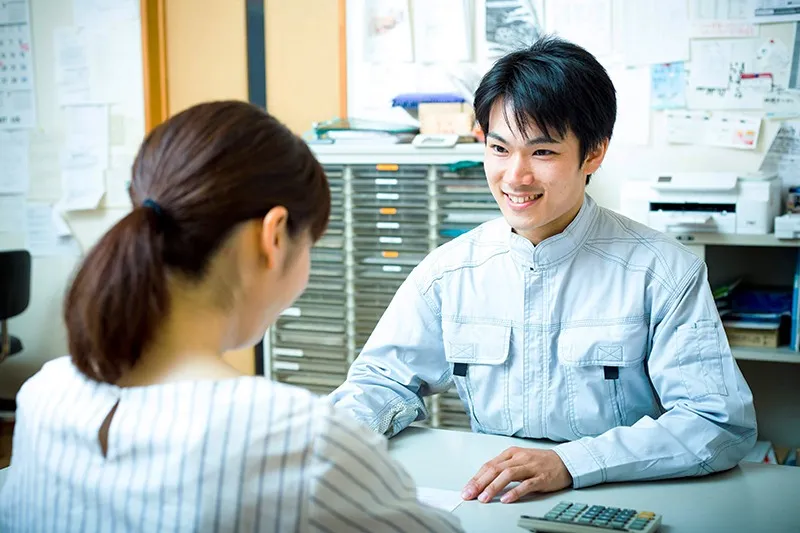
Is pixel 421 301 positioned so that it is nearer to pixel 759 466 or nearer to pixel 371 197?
pixel 759 466

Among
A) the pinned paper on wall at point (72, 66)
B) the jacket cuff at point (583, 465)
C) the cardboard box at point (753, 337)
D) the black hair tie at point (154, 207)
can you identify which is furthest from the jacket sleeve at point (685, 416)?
the pinned paper on wall at point (72, 66)

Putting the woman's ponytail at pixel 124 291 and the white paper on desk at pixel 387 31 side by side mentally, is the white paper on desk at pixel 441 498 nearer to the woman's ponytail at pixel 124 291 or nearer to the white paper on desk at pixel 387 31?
the woman's ponytail at pixel 124 291

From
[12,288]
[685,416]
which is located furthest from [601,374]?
[12,288]

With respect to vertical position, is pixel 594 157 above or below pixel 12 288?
above

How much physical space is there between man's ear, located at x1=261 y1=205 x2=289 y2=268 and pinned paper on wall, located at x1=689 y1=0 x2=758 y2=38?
8.61ft

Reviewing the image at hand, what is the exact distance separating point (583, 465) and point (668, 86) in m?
2.15

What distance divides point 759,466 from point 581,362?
341 millimetres

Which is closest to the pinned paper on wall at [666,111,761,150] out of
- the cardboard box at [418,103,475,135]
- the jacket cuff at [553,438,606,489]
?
the cardboard box at [418,103,475,135]

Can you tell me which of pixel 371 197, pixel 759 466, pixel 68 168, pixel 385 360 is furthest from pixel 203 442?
pixel 68 168

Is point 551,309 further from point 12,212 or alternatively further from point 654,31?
point 12,212

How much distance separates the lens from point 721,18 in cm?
316

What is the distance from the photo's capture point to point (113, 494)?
0.86 m

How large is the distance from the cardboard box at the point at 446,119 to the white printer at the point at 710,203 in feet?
2.21

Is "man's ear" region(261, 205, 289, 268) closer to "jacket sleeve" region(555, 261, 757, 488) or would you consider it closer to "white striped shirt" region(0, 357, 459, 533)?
"white striped shirt" region(0, 357, 459, 533)
